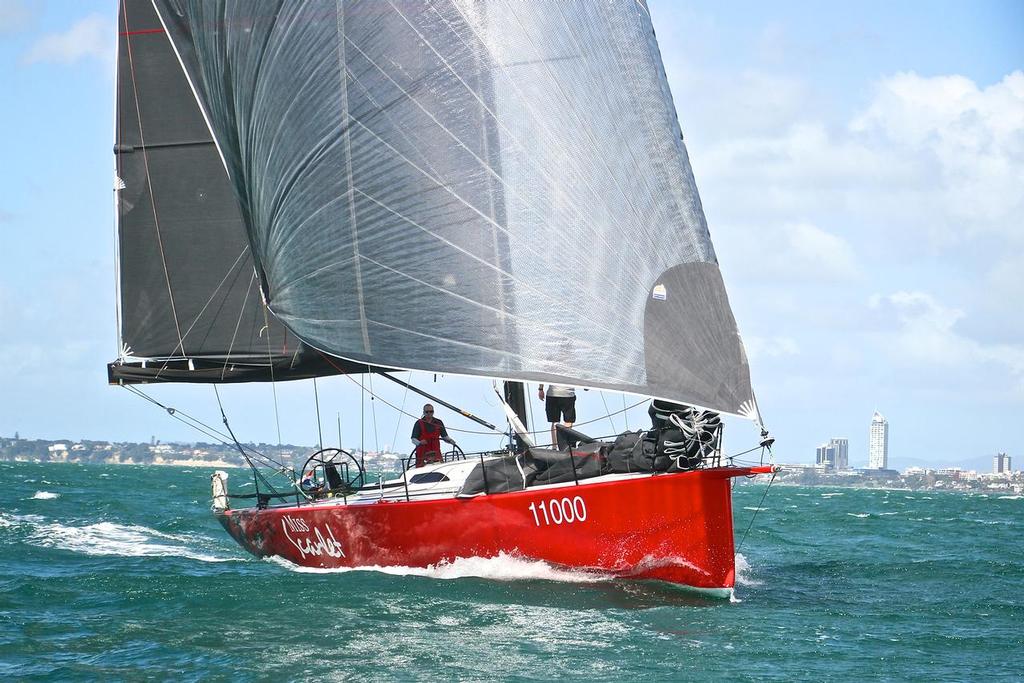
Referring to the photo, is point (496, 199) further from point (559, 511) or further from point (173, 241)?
point (173, 241)

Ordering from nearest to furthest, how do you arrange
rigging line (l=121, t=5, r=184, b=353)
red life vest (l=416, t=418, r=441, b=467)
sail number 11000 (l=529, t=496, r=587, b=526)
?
sail number 11000 (l=529, t=496, r=587, b=526) < red life vest (l=416, t=418, r=441, b=467) < rigging line (l=121, t=5, r=184, b=353)

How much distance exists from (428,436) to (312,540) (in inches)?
90.2

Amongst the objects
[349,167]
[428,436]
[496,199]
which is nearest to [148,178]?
[428,436]

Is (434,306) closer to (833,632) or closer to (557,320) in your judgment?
(557,320)

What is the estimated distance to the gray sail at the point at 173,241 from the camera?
62.7 ft

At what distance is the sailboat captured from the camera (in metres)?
12.9

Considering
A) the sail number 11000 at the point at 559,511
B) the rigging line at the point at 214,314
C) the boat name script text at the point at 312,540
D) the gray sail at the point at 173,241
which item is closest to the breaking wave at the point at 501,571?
the sail number 11000 at the point at 559,511

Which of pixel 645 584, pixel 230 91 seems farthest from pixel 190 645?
pixel 230 91

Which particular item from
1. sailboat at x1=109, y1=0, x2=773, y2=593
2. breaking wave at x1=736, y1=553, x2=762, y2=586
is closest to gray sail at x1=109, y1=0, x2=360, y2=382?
sailboat at x1=109, y1=0, x2=773, y2=593

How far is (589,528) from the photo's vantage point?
13.5m

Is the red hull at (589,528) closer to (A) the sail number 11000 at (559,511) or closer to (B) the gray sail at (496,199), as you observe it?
(A) the sail number 11000 at (559,511)

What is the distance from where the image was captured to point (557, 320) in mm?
13031

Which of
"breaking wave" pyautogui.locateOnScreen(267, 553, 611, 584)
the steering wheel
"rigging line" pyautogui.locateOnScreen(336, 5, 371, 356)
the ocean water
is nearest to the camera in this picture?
the ocean water

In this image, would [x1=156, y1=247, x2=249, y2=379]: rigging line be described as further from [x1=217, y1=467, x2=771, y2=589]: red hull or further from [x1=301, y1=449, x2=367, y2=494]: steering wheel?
[x1=217, y1=467, x2=771, y2=589]: red hull
